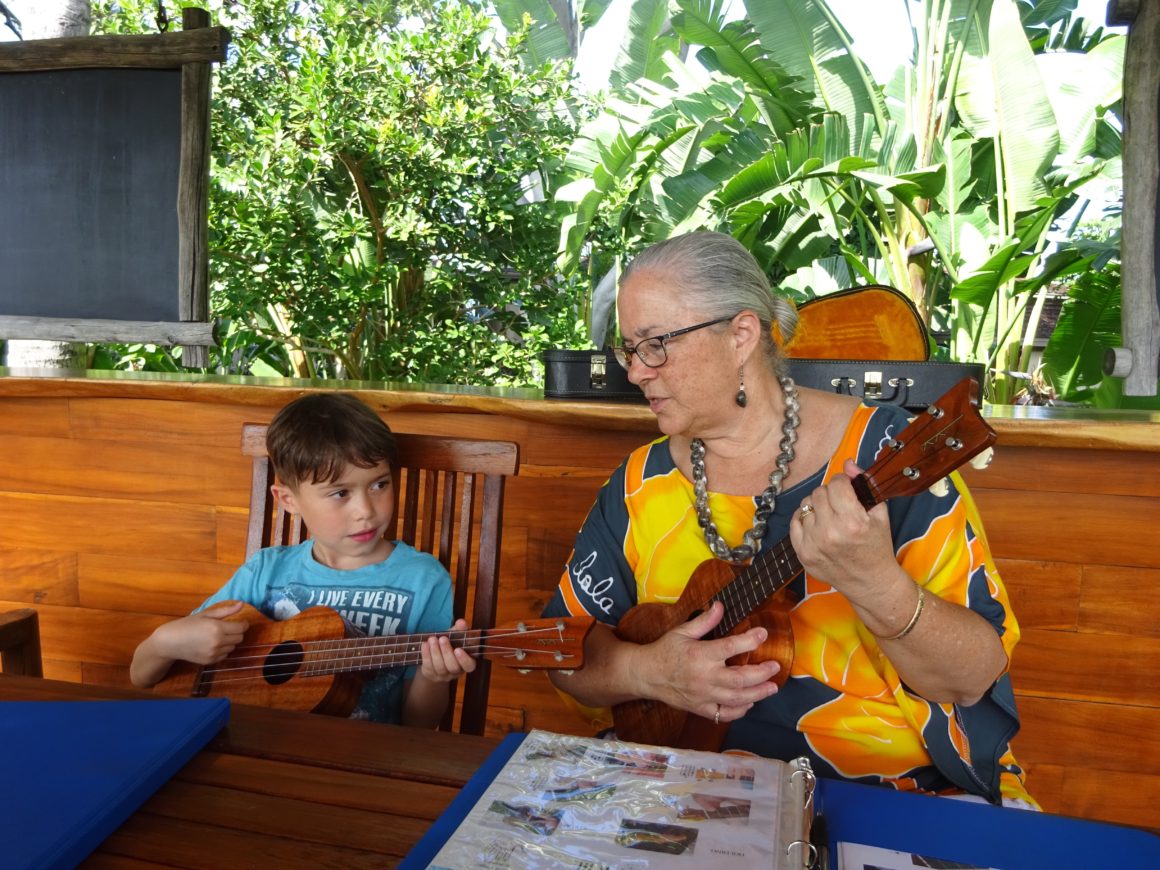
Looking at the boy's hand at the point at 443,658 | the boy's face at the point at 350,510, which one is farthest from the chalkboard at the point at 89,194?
the boy's hand at the point at 443,658

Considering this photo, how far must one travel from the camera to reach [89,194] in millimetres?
2971

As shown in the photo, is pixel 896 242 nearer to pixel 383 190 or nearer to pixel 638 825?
pixel 383 190

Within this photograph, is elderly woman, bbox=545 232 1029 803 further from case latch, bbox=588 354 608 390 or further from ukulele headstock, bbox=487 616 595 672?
case latch, bbox=588 354 608 390

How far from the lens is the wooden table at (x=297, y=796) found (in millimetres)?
779

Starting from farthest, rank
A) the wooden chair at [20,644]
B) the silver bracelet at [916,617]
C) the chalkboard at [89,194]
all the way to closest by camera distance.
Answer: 1. the chalkboard at [89,194]
2. the wooden chair at [20,644]
3. the silver bracelet at [916,617]

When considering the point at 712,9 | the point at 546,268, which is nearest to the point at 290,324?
the point at 546,268

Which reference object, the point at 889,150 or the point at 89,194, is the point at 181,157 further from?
the point at 889,150

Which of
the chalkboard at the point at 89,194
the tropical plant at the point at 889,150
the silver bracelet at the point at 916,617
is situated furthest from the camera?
the tropical plant at the point at 889,150

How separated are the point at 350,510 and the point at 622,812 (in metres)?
0.94

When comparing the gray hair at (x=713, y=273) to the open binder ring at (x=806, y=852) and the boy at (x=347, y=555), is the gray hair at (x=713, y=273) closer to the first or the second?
the boy at (x=347, y=555)

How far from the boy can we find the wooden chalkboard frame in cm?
145

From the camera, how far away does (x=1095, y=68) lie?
5.44m

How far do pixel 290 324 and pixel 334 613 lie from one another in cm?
569

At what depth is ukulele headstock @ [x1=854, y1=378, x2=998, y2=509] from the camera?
93 cm
